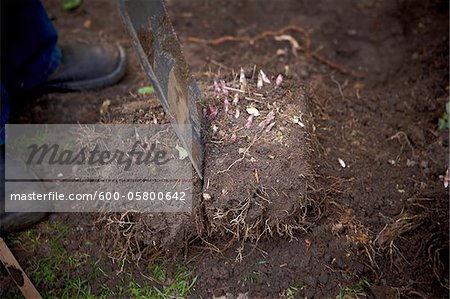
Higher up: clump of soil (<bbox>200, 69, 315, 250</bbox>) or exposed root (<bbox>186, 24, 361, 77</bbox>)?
clump of soil (<bbox>200, 69, 315, 250</bbox>)

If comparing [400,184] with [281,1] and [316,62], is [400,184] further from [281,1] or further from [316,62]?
[281,1]

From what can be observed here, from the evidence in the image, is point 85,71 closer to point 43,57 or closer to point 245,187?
point 43,57

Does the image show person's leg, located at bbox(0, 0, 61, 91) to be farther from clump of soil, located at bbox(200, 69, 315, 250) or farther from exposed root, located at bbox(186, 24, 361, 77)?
clump of soil, located at bbox(200, 69, 315, 250)

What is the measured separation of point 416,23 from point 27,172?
1.82m

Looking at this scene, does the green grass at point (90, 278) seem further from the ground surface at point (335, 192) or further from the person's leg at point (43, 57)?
the person's leg at point (43, 57)

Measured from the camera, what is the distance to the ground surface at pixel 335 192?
1717 mm

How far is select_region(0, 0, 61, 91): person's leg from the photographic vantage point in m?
2.14

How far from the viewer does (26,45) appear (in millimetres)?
2227

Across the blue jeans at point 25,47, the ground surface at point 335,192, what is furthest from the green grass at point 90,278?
the blue jeans at point 25,47

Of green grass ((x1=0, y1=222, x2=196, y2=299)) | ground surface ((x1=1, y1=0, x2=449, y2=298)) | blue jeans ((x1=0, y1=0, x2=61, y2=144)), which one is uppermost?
blue jeans ((x1=0, y1=0, x2=61, y2=144))

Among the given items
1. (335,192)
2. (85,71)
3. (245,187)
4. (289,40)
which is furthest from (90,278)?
(289,40)

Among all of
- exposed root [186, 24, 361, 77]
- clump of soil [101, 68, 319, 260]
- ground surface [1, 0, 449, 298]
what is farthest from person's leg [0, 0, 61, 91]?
clump of soil [101, 68, 319, 260]

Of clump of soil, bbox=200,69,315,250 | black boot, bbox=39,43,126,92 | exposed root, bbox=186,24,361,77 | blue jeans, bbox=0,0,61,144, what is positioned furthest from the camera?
exposed root, bbox=186,24,361,77

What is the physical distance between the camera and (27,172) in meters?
1.99
